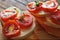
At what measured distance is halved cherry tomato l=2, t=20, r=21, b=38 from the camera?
0.87m

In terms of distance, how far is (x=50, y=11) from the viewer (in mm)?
934

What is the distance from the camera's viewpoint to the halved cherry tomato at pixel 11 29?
0.87 m

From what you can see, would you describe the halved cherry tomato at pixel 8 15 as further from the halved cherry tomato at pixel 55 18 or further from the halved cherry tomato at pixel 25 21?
the halved cherry tomato at pixel 55 18

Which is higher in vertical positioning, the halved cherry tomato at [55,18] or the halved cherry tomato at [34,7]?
the halved cherry tomato at [34,7]

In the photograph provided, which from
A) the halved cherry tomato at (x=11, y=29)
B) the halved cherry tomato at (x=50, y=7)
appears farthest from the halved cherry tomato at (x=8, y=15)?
the halved cherry tomato at (x=50, y=7)

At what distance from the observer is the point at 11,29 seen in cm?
88

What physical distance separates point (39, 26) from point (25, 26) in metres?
0.12

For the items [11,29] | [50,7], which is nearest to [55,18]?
[50,7]

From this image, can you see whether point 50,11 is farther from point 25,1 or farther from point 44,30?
point 25,1

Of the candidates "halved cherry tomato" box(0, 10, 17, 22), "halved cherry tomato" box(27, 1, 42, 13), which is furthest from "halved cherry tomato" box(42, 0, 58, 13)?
"halved cherry tomato" box(0, 10, 17, 22)

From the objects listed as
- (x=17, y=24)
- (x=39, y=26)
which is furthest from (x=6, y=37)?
(x=39, y=26)

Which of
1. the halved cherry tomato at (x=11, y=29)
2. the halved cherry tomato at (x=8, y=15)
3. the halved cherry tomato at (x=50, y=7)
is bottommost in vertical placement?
the halved cherry tomato at (x=11, y=29)

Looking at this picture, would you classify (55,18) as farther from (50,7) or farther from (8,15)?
(8,15)

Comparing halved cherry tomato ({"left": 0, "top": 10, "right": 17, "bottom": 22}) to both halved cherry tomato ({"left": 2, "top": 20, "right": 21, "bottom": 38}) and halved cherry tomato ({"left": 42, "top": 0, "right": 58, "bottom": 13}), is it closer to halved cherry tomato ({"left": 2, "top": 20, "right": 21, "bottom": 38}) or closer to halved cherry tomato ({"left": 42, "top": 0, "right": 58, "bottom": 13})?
halved cherry tomato ({"left": 2, "top": 20, "right": 21, "bottom": 38})
